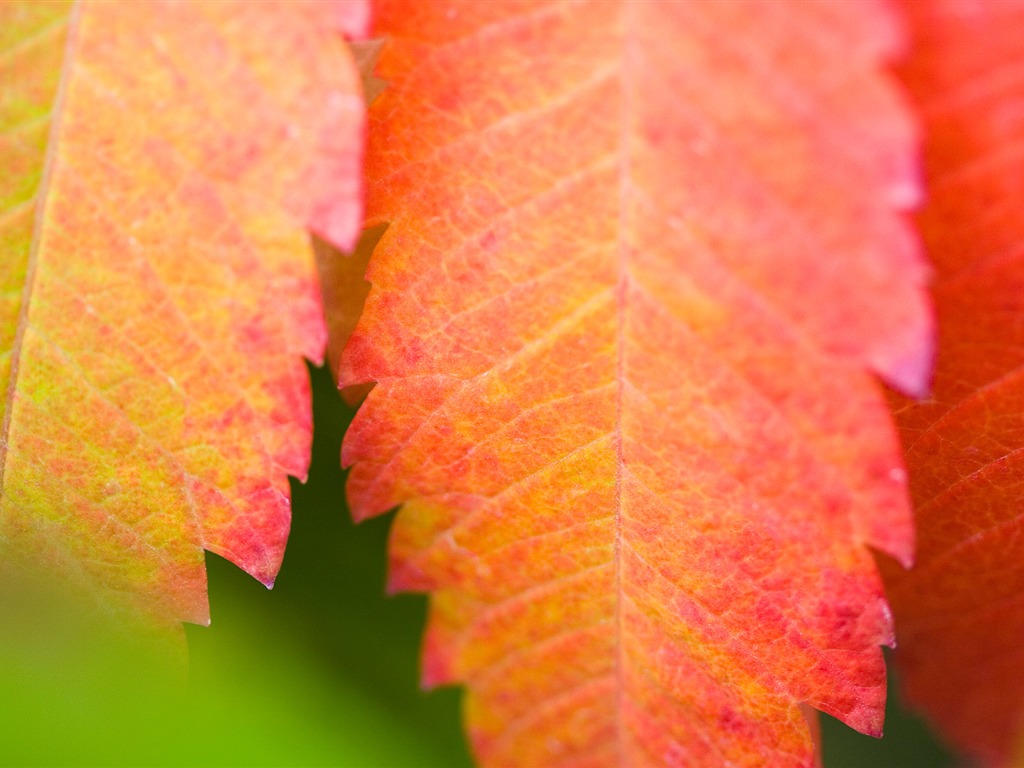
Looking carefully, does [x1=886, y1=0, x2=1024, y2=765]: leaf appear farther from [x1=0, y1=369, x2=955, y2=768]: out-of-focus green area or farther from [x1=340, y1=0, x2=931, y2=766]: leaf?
[x1=0, y1=369, x2=955, y2=768]: out-of-focus green area

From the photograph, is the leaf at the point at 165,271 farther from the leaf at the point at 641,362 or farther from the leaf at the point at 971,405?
the leaf at the point at 971,405

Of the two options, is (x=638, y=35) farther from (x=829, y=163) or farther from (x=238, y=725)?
(x=238, y=725)

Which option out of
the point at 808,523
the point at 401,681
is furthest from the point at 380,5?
the point at 401,681

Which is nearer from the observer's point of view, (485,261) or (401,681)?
(485,261)

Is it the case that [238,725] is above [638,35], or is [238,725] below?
below

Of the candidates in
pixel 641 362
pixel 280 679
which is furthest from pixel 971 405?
pixel 280 679

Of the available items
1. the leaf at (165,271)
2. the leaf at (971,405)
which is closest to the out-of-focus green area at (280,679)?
the leaf at (165,271)

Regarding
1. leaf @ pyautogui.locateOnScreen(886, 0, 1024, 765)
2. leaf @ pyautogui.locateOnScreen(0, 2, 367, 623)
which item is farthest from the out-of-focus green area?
leaf @ pyautogui.locateOnScreen(886, 0, 1024, 765)
